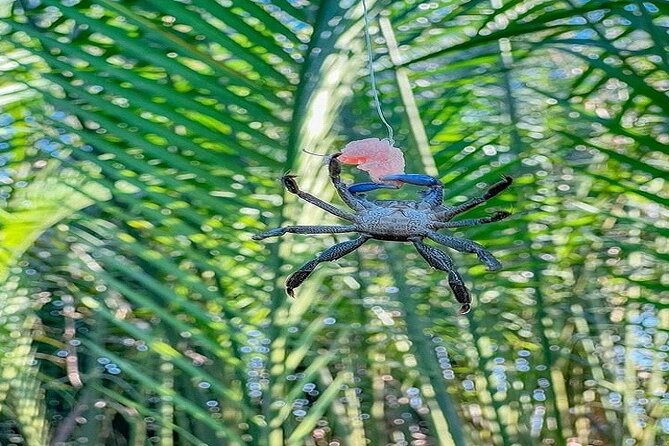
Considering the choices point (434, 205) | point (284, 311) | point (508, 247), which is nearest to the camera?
point (434, 205)

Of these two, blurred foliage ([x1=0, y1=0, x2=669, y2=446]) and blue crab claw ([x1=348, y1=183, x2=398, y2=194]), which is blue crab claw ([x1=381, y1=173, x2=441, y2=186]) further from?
blurred foliage ([x1=0, y1=0, x2=669, y2=446])

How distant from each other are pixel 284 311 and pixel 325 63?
0.25m

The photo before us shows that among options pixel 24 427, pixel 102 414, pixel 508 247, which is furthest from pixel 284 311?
pixel 102 414

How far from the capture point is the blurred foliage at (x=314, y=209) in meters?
0.75

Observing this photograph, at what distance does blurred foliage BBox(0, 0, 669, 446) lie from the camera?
2.48 ft

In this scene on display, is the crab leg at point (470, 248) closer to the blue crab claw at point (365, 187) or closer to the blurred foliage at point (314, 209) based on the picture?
the blue crab claw at point (365, 187)

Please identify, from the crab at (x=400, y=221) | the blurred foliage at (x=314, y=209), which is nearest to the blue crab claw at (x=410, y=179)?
the crab at (x=400, y=221)

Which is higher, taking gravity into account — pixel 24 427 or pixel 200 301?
pixel 200 301

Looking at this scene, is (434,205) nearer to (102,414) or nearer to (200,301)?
(200,301)

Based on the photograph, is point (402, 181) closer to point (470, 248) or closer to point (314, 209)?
point (470, 248)

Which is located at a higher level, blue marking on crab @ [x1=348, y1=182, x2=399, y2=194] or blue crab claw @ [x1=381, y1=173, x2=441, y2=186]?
blue crab claw @ [x1=381, y1=173, x2=441, y2=186]

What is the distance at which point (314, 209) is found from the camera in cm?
84

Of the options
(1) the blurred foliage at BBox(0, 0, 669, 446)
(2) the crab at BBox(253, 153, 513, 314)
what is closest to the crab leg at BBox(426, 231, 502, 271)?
(2) the crab at BBox(253, 153, 513, 314)

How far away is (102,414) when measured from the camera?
177cm
